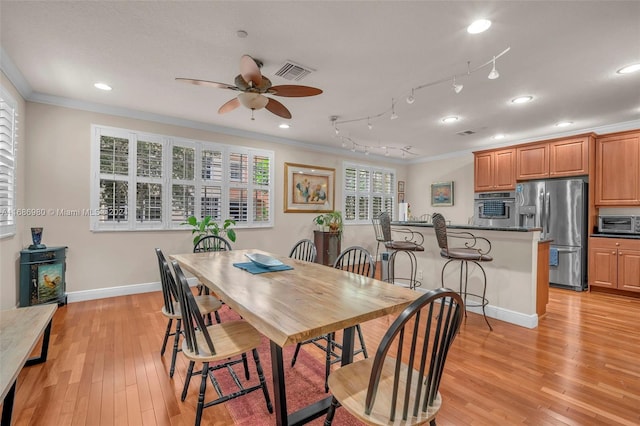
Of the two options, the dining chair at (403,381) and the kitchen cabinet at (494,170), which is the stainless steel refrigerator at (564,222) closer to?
the kitchen cabinet at (494,170)

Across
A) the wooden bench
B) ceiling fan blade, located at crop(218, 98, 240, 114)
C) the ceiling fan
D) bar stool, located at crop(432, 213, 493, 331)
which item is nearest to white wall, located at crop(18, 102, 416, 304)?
the wooden bench

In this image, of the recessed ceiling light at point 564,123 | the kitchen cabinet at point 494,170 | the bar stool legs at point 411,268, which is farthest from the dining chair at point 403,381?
the kitchen cabinet at point 494,170

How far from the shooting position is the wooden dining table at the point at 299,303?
1.25 meters

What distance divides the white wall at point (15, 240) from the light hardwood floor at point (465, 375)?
51 cm

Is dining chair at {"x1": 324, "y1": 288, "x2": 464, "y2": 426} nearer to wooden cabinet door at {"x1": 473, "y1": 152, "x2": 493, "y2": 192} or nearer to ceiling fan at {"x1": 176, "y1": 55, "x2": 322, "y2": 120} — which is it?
ceiling fan at {"x1": 176, "y1": 55, "x2": 322, "y2": 120}

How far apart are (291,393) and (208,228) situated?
3268 millimetres

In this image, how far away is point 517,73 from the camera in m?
2.90

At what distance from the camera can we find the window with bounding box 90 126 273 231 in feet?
13.2

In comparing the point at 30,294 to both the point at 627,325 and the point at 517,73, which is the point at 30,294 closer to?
the point at 517,73

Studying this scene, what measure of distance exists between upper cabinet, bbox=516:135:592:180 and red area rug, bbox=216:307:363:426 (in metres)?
4.91

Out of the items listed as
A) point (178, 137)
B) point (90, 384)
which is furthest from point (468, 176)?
point (90, 384)

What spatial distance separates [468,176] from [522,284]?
3777 mm

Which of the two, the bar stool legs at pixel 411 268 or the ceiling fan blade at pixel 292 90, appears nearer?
the ceiling fan blade at pixel 292 90

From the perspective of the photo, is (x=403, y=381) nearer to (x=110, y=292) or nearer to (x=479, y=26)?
(x=479, y=26)
